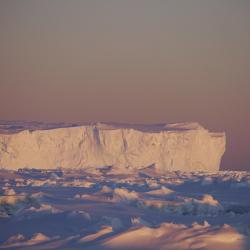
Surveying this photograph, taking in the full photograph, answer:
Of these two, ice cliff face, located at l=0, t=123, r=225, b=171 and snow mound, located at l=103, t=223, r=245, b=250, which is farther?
ice cliff face, located at l=0, t=123, r=225, b=171

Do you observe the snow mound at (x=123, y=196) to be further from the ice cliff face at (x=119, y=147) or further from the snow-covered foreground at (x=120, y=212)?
the ice cliff face at (x=119, y=147)

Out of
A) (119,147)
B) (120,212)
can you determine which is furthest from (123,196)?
(119,147)

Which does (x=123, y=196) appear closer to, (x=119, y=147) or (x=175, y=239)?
(x=175, y=239)

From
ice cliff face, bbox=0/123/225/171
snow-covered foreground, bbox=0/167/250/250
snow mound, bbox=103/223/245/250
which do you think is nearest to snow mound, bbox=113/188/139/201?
snow-covered foreground, bbox=0/167/250/250

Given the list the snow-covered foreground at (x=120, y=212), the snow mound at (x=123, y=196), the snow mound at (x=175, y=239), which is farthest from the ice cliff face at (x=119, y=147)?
the snow mound at (x=175, y=239)

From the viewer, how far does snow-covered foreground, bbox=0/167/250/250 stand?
28.3m

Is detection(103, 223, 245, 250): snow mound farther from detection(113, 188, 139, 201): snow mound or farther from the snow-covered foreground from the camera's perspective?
detection(113, 188, 139, 201): snow mound

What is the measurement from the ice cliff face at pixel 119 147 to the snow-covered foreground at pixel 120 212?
481 cm

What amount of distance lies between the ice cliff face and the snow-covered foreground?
4.81m

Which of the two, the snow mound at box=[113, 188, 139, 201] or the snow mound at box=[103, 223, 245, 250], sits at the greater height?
the snow mound at box=[103, 223, 245, 250]

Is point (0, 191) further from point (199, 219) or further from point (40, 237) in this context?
point (40, 237)

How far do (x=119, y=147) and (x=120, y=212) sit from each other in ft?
134

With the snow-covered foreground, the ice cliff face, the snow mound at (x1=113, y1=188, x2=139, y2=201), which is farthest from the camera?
Result: the ice cliff face

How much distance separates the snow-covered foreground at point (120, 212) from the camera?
2833 centimetres
